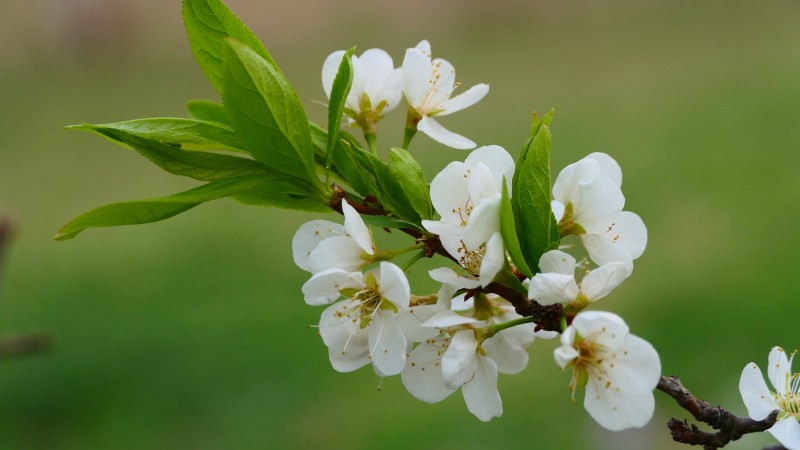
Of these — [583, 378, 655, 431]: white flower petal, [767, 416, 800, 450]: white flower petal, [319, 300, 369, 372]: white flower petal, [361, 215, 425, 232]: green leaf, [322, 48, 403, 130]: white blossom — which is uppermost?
[322, 48, 403, 130]: white blossom

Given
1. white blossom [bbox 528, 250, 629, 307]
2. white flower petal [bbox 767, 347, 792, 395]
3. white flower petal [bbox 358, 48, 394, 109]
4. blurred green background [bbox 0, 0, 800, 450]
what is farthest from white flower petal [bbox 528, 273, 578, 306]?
blurred green background [bbox 0, 0, 800, 450]

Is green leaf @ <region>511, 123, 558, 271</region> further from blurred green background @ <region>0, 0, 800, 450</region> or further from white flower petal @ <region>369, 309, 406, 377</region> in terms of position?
blurred green background @ <region>0, 0, 800, 450</region>

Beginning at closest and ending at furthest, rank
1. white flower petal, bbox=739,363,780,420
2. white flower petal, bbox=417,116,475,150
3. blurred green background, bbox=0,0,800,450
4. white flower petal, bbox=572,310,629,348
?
white flower petal, bbox=572,310,629,348 → white flower petal, bbox=739,363,780,420 → white flower petal, bbox=417,116,475,150 → blurred green background, bbox=0,0,800,450

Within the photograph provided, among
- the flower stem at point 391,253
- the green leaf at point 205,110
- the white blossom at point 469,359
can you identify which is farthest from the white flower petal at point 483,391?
the green leaf at point 205,110

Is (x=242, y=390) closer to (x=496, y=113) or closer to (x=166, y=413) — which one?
(x=166, y=413)

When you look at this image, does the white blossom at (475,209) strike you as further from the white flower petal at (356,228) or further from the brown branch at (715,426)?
the brown branch at (715,426)

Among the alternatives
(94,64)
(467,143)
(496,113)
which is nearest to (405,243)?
(496,113)
